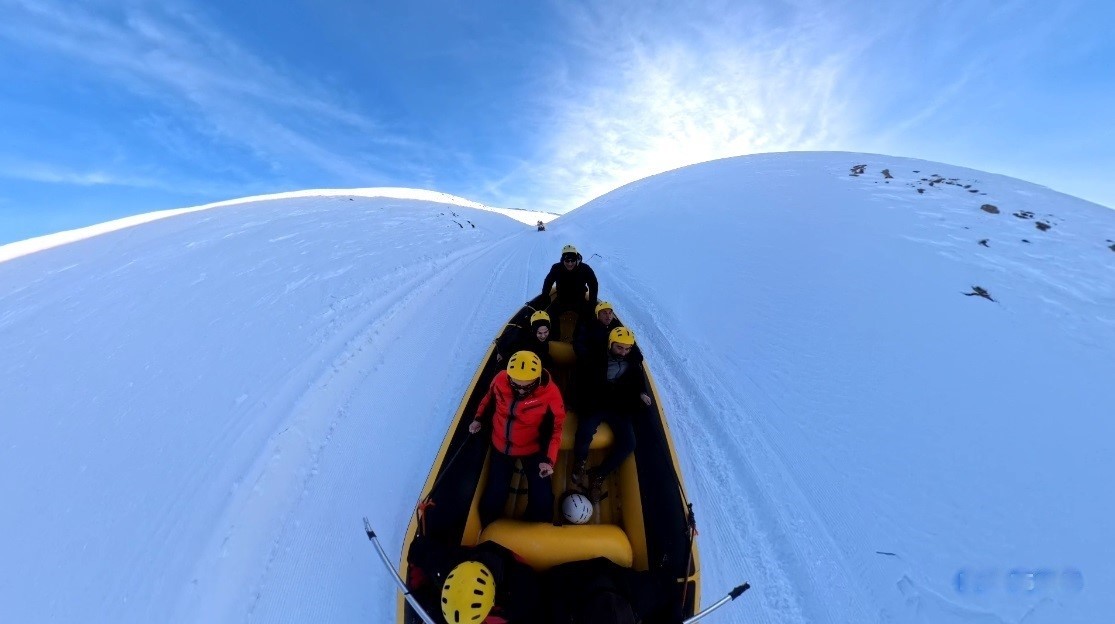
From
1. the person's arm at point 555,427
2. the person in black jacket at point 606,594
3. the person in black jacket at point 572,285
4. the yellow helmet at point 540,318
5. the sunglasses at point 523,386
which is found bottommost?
the person in black jacket at point 606,594

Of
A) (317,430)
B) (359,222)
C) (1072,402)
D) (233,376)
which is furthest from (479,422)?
(359,222)

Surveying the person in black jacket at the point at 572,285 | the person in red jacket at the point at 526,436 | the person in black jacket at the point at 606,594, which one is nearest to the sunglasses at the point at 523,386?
the person in red jacket at the point at 526,436

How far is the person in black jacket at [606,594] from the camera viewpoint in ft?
6.18

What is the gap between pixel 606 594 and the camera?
1.91 metres

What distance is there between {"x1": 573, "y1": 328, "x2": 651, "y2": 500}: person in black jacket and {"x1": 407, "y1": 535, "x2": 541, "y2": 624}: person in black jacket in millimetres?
932

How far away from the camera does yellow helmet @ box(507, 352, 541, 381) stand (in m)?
2.64

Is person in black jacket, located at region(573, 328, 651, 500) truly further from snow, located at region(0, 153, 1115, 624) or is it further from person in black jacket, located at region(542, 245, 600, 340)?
person in black jacket, located at region(542, 245, 600, 340)

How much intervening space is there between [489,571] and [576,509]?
99 cm

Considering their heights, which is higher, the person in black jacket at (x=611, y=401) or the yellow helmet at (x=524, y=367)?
the yellow helmet at (x=524, y=367)

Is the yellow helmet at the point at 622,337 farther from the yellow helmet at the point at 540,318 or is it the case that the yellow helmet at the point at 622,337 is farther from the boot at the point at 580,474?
the boot at the point at 580,474

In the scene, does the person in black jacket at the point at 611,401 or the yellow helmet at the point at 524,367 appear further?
the person in black jacket at the point at 611,401

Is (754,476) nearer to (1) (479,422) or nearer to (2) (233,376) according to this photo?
(1) (479,422)

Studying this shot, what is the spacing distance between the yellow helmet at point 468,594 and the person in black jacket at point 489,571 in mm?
72

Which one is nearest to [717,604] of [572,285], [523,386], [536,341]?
[523,386]
